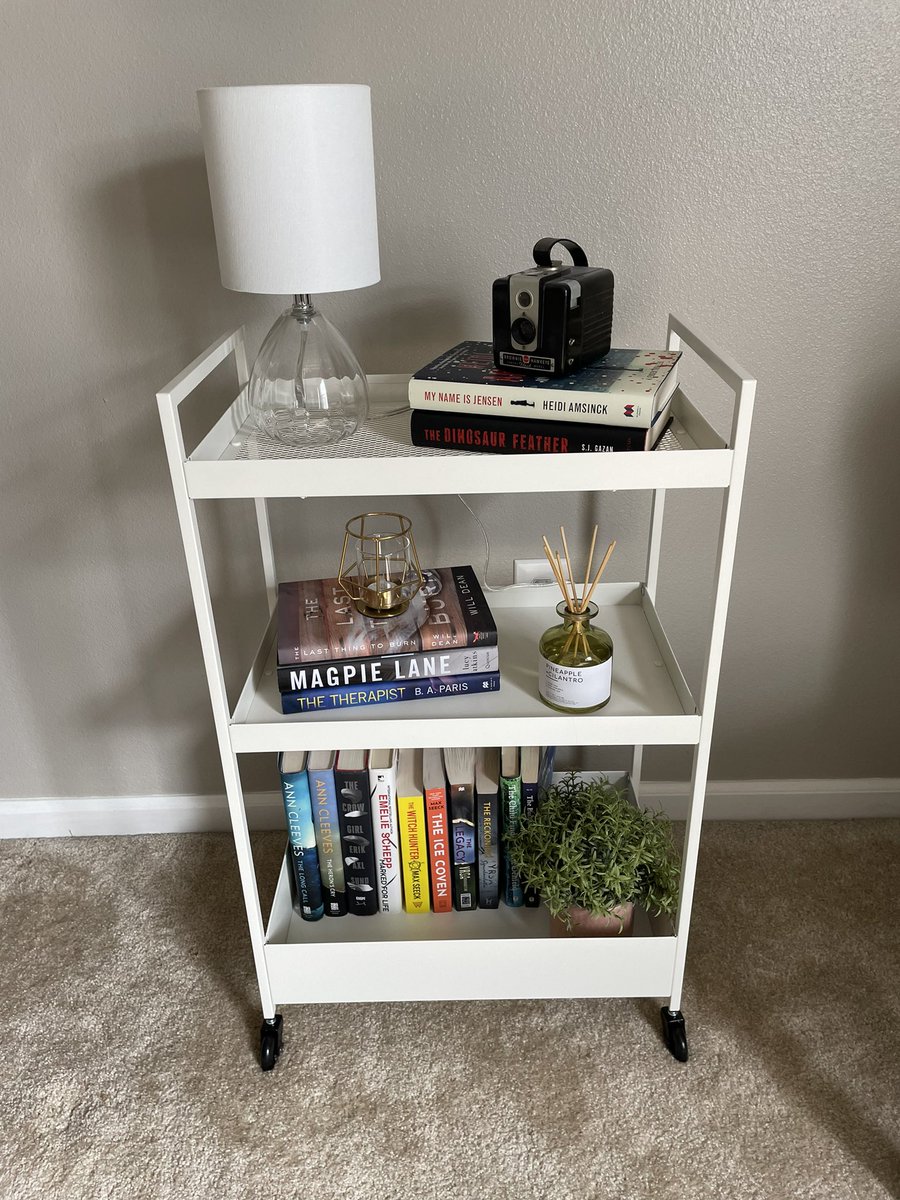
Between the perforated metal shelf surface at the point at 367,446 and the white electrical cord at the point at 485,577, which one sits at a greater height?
the perforated metal shelf surface at the point at 367,446

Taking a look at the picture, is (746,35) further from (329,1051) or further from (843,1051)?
(329,1051)

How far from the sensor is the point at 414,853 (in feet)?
4.22

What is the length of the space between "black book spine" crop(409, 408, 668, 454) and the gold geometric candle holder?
0.61 ft

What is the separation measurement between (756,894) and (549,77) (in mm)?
1245

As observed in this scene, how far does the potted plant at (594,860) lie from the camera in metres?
1.19

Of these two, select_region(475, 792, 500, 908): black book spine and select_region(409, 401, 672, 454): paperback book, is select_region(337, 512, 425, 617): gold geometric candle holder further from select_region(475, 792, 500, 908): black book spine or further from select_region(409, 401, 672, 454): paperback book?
select_region(475, 792, 500, 908): black book spine

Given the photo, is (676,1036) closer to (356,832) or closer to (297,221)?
(356,832)

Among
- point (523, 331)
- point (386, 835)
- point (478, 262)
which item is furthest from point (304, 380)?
point (386, 835)

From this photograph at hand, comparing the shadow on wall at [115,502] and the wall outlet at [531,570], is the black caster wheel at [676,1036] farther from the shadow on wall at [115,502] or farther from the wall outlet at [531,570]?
the shadow on wall at [115,502]

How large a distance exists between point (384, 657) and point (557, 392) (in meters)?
0.37

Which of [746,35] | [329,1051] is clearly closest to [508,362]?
[746,35]

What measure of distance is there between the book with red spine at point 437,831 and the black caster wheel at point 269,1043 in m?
0.27

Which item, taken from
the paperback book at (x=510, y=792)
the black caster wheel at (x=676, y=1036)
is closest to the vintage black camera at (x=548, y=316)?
the paperback book at (x=510, y=792)

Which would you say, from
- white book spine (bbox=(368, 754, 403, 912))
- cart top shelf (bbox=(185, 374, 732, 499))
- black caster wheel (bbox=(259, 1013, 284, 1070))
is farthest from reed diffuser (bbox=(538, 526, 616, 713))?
black caster wheel (bbox=(259, 1013, 284, 1070))
